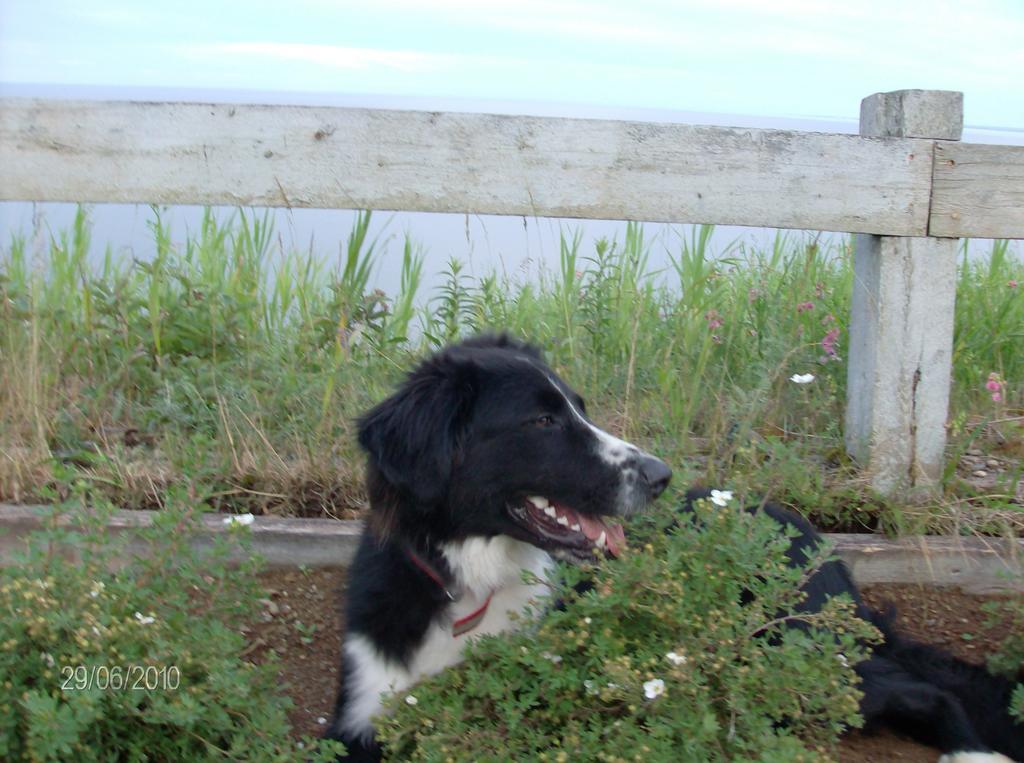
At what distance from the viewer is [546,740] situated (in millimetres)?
2328

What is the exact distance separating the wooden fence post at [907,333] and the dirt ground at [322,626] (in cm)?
43

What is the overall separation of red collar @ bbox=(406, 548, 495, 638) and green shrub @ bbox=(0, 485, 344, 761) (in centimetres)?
47

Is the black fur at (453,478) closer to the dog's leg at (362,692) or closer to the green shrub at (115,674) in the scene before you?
the dog's leg at (362,692)

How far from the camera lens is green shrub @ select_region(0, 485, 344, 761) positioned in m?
2.23

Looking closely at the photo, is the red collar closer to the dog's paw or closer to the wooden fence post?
the dog's paw

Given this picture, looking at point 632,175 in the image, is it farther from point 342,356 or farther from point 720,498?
point 720,498

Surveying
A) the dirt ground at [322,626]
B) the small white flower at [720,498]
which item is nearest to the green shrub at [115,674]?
the dirt ground at [322,626]

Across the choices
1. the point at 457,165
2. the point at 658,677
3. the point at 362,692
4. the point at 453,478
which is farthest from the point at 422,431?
the point at 457,165

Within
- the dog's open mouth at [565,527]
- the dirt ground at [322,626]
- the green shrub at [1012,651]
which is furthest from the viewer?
the dirt ground at [322,626]

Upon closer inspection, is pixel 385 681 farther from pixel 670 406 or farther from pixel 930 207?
pixel 930 207

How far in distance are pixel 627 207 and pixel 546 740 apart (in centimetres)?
206

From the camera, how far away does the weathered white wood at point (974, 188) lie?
12.3 ft

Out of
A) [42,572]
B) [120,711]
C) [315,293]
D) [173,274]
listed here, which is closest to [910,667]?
[120,711]

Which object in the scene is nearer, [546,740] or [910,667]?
[546,740]
